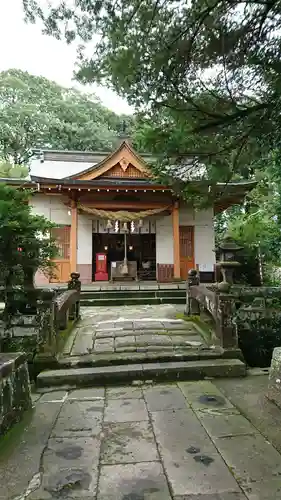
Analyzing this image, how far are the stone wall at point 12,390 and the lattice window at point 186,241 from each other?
11053 mm

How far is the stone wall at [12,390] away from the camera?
2744mm

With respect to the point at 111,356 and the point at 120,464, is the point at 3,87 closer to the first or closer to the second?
the point at 111,356

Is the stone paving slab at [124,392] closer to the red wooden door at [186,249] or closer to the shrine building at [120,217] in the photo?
the shrine building at [120,217]

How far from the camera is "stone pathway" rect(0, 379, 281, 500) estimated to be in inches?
80.2

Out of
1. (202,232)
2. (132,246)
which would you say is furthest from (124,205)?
(132,246)

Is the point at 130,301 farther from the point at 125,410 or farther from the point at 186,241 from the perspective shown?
the point at 125,410

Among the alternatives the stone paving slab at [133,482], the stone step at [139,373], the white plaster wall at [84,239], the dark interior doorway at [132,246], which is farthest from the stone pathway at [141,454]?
the dark interior doorway at [132,246]

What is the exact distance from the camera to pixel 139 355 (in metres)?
4.80

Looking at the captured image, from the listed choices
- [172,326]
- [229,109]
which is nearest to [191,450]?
[229,109]

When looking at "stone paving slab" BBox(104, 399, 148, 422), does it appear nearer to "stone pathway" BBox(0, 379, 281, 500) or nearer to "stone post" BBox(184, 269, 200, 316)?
"stone pathway" BBox(0, 379, 281, 500)

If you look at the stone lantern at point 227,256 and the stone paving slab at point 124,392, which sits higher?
the stone lantern at point 227,256

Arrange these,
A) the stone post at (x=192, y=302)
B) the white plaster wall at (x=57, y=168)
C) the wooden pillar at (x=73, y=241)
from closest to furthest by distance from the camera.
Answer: the stone post at (x=192, y=302), the wooden pillar at (x=73, y=241), the white plaster wall at (x=57, y=168)

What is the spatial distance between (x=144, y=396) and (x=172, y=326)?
2676 millimetres

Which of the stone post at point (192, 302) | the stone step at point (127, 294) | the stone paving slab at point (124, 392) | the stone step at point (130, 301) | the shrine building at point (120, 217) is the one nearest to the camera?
the stone paving slab at point (124, 392)
